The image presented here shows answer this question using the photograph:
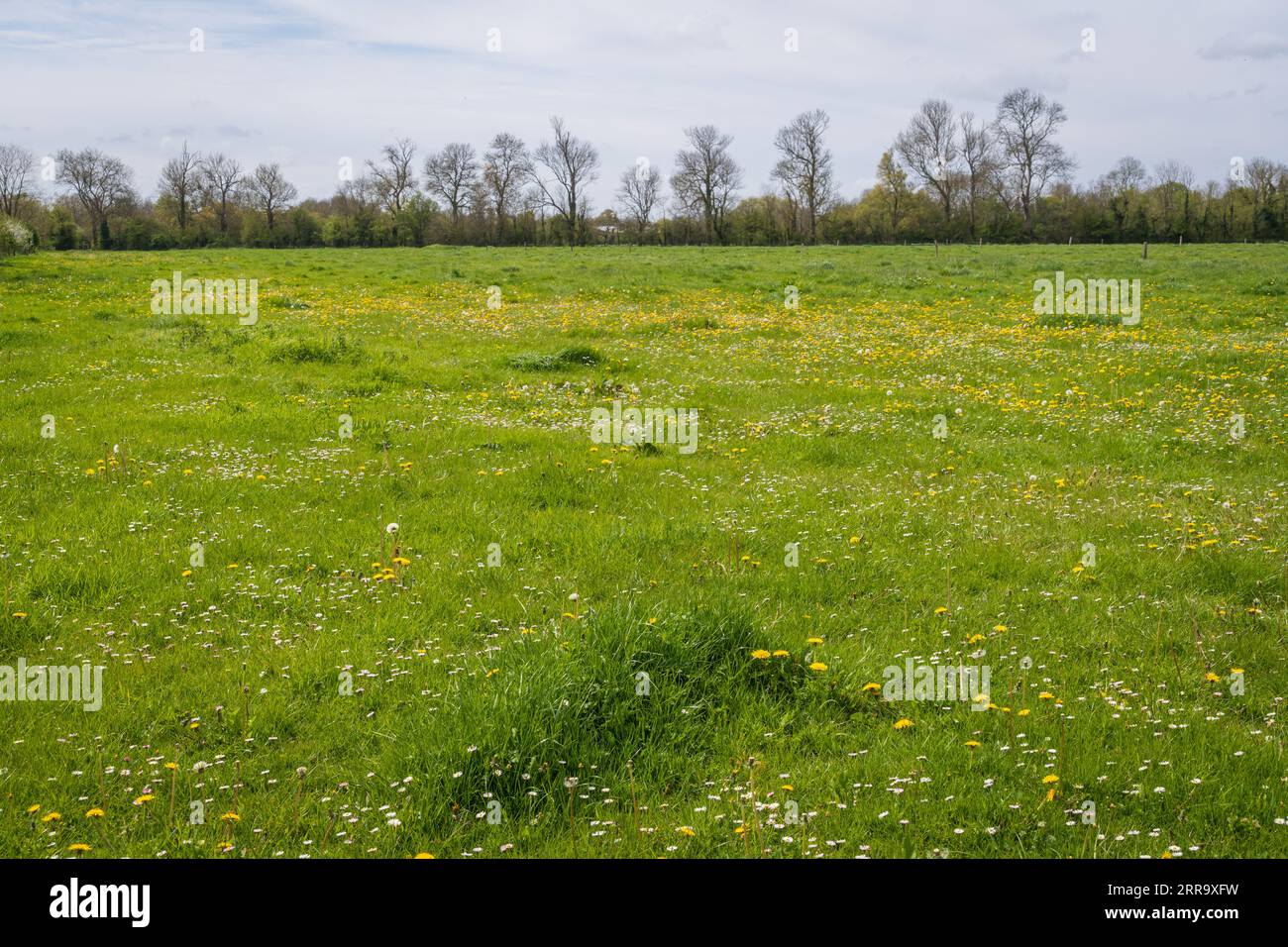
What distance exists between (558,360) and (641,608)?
12.8 metres

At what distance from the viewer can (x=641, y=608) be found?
673 centimetres

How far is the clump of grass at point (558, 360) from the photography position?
18.6 metres

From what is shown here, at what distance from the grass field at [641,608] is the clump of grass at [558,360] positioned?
1.08ft

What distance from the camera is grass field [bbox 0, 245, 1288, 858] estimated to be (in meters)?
4.73

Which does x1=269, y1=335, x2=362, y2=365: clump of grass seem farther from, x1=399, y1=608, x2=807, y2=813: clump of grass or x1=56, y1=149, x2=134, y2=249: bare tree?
x1=56, y1=149, x2=134, y2=249: bare tree

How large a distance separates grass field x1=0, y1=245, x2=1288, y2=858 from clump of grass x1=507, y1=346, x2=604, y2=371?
1.08ft

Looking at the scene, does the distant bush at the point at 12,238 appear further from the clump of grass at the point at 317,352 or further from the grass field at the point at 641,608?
the clump of grass at the point at 317,352

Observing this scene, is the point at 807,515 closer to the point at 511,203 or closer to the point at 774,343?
the point at 774,343

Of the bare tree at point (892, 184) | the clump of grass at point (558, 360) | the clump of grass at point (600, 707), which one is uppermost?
the bare tree at point (892, 184)

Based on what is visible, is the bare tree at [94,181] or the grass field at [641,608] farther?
the bare tree at [94,181]

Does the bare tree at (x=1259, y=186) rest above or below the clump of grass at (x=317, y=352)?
above

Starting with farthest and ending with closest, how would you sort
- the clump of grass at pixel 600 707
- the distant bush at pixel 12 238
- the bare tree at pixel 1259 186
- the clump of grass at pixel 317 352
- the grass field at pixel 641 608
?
the bare tree at pixel 1259 186 < the distant bush at pixel 12 238 < the clump of grass at pixel 317 352 < the clump of grass at pixel 600 707 < the grass field at pixel 641 608

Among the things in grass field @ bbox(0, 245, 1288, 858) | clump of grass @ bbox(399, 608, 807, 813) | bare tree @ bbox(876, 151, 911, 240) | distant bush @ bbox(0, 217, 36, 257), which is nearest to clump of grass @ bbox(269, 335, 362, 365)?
grass field @ bbox(0, 245, 1288, 858)

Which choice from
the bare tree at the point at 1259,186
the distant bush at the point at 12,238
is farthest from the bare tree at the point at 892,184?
the distant bush at the point at 12,238
